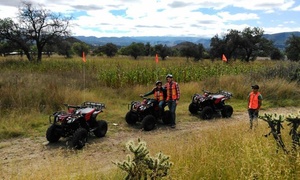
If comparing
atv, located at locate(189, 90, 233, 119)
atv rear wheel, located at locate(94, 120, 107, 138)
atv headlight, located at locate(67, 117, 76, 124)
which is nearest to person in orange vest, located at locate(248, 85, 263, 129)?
atv, located at locate(189, 90, 233, 119)

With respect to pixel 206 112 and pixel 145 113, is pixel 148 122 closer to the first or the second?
pixel 145 113

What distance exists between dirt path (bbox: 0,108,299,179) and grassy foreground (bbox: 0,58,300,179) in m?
0.26

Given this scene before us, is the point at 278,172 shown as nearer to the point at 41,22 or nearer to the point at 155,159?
the point at 155,159

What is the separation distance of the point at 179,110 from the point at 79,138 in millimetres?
5605

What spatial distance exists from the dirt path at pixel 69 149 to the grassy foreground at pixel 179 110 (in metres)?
0.26

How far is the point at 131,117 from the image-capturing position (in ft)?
33.1

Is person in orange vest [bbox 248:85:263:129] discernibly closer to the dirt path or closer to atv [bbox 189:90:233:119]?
the dirt path

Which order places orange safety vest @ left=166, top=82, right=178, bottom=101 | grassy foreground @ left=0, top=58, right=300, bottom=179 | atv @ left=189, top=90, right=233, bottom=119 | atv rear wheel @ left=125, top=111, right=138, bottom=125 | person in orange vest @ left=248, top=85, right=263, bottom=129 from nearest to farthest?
grassy foreground @ left=0, top=58, right=300, bottom=179, person in orange vest @ left=248, top=85, right=263, bottom=129, atv rear wheel @ left=125, top=111, right=138, bottom=125, orange safety vest @ left=166, top=82, right=178, bottom=101, atv @ left=189, top=90, right=233, bottom=119

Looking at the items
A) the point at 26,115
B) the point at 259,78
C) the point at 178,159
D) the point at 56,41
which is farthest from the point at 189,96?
the point at 56,41

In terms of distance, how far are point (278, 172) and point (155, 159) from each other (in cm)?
168

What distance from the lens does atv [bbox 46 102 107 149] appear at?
25.4 feet

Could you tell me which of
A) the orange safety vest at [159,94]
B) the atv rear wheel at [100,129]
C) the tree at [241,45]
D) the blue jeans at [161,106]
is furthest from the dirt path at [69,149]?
the tree at [241,45]

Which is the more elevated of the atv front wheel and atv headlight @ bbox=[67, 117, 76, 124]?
atv headlight @ bbox=[67, 117, 76, 124]

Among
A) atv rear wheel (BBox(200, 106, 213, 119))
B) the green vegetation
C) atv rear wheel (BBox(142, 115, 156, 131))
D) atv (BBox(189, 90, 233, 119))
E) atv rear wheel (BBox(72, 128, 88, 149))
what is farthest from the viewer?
atv (BBox(189, 90, 233, 119))
